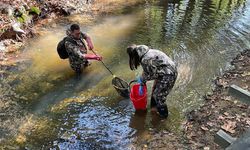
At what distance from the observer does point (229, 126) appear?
638cm

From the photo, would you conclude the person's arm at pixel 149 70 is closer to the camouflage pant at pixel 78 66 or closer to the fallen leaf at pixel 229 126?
the fallen leaf at pixel 229 126

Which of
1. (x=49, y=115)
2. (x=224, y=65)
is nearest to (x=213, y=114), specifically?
(x=224, y=65)

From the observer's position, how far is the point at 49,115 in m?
7.02

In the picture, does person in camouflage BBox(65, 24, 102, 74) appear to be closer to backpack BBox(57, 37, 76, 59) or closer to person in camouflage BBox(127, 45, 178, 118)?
backpack BBox(57, 37, 76, 59)

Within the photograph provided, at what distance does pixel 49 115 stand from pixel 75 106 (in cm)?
61

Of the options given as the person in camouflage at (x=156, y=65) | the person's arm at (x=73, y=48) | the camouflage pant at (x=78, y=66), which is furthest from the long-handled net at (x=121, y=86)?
the camouflage pant at (x=78, y=66)

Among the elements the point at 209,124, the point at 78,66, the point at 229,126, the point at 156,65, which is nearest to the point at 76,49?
the point at 78,66

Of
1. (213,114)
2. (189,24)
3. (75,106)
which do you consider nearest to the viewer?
(213,114)

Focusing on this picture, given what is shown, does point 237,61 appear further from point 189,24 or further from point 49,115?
point 49,115

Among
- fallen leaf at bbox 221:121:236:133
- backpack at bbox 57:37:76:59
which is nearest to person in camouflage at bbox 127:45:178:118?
fallen leaf at bbox 221:121:236:133

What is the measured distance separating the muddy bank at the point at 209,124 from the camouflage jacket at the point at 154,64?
114 centimetres

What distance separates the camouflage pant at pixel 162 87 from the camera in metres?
6.30

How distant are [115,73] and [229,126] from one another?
336 cm

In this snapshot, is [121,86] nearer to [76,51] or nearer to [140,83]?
[140,83]
